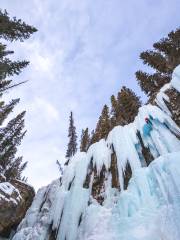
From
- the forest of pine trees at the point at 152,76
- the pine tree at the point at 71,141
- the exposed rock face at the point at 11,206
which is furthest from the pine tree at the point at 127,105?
the pine tree at the point at 71,141

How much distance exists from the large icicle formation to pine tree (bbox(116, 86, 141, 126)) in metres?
3.82

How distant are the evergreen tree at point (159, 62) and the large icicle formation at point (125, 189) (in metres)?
5.53

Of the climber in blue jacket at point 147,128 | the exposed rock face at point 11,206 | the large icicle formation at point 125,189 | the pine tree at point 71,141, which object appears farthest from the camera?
the pine tree at point 71,141

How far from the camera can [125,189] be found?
305 inches

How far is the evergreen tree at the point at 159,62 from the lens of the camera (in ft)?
46.2

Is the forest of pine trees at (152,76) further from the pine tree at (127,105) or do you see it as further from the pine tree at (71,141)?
the pine tree at (71,141)

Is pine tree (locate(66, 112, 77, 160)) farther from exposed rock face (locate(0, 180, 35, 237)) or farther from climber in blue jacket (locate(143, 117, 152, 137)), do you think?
climber in blue jacket (locate(143, 117, 152, 137))

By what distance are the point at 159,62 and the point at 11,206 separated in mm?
11979

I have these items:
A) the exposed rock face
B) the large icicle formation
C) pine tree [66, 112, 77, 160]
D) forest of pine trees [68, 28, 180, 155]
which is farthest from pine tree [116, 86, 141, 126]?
pine tree [66, 112, 77, 160]

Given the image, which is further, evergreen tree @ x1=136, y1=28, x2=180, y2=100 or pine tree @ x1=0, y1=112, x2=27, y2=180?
pine tree @ x1=0, y1=112, x2=27, y2=180

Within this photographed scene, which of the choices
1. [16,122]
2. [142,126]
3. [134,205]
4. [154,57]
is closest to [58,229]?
[134,205]

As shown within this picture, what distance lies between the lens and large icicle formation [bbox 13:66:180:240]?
5.75 meters

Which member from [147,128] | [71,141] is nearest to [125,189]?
[147,128]

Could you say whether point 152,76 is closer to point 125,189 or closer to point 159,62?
point 159,62
